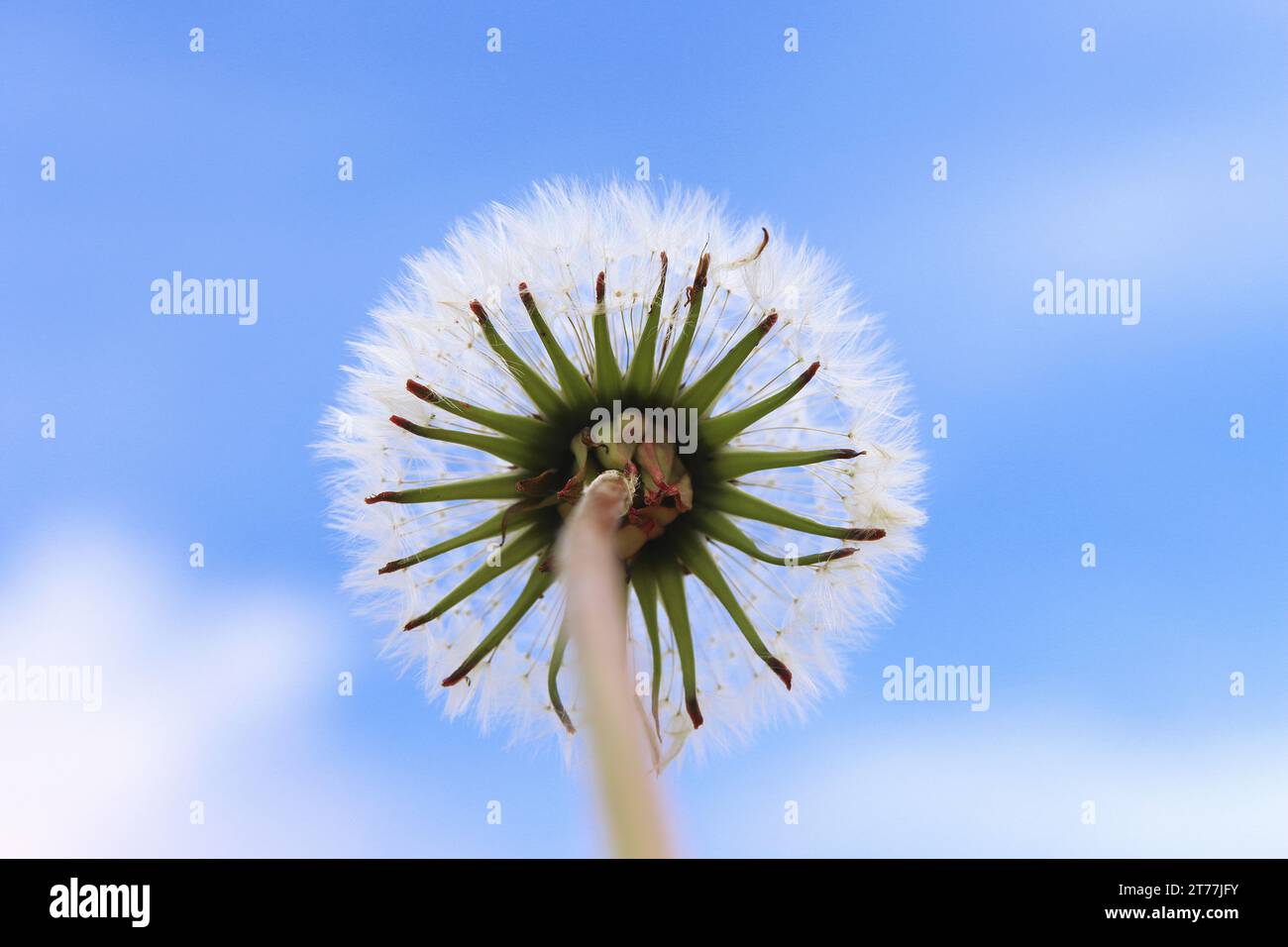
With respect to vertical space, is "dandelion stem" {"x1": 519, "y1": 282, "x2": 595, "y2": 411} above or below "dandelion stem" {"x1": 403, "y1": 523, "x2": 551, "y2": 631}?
above

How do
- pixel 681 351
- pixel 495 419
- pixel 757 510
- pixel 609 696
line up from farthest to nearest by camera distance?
1. pixel 757 510
2. pixel 495 419
3. pixel 681 351
4. pixel 609 696

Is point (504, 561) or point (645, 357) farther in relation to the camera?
point (504, 561)

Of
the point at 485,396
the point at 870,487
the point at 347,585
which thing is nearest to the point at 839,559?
the point at 870,487

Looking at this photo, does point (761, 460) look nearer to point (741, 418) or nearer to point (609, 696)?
point (741, 418)

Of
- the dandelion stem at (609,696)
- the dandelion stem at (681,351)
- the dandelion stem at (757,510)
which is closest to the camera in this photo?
the dandelion stem at (609,696)

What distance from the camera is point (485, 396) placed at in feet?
17.3

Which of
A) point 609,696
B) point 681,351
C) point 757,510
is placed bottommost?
point 609,696

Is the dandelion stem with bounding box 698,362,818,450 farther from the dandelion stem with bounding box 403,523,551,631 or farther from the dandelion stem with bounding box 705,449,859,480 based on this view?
the dandelion stem with bounding box 403,523,551,631

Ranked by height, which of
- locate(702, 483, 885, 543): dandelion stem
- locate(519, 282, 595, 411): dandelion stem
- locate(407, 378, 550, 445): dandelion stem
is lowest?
locate(702, 483, 885, 543): dandelion stem

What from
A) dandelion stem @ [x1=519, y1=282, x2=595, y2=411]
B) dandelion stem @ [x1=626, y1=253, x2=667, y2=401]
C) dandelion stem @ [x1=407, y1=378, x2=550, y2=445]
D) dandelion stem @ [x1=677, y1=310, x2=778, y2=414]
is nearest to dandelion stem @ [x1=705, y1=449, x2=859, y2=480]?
dandelion stem @ [x1=677, y1=310, x2=778, y2=414]

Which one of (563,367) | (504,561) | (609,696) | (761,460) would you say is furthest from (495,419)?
(609,696)

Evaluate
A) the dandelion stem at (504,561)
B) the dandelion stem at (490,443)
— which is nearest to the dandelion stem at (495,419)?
the dandelion stem at (490,443)

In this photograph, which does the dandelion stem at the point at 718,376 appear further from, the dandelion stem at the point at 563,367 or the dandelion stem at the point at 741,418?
the dandelion stem at the point at 563,367

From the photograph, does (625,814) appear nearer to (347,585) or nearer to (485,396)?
(485,396)
